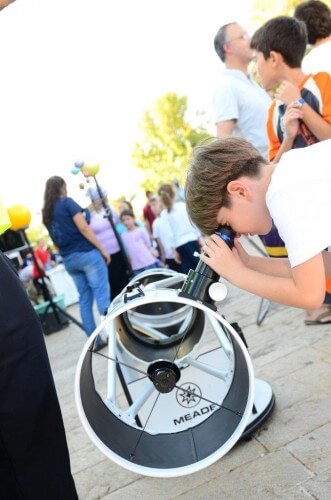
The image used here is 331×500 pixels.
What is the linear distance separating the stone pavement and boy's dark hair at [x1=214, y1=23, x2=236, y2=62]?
1.89m

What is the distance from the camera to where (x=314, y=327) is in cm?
319

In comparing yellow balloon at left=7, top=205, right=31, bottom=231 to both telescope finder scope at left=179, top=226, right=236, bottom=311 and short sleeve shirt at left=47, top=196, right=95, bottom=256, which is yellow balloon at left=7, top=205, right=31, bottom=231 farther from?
telescope finder scope at left=179, top=226, right=236, bottom=311

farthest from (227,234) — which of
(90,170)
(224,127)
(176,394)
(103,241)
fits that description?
(90,170)

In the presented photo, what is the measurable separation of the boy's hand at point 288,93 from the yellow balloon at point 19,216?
4631mm

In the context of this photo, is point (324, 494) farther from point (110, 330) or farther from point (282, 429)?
point (110, 330)

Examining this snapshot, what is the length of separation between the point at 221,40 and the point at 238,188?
86.5 inches

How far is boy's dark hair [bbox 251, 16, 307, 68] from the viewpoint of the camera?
2.52m

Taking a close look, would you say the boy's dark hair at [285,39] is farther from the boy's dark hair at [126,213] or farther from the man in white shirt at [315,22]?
the boy's dark hair at [126,213]

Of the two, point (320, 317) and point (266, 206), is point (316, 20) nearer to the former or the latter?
point (320, 317)

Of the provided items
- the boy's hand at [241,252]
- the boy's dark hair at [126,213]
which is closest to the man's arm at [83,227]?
the boy's dark hair at [126,213]

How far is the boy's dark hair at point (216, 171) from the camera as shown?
151cm

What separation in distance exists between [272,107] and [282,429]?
1629 mm

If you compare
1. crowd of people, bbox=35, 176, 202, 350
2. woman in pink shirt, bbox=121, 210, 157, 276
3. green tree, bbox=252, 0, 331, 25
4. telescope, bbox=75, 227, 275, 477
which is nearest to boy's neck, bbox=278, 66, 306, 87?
telescope, bbox=75, 227, 275, 477

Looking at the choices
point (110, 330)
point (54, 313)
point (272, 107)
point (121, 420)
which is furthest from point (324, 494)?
point (54, 313)
